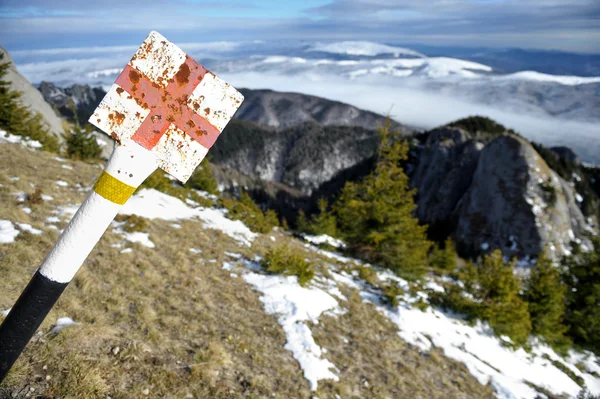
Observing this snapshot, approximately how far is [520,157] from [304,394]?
161 ft

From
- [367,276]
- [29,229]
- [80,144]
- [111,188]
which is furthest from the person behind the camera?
[80,144]

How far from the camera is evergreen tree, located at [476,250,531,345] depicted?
1091 cm

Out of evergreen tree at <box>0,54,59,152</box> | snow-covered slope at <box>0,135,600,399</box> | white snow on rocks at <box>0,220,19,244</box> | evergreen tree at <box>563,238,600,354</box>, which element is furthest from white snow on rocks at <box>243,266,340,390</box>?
evergreen tree at <box>0,54,59,152</box>

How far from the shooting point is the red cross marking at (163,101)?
197 cm

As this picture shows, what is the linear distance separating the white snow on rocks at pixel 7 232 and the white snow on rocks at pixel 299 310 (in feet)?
16.5

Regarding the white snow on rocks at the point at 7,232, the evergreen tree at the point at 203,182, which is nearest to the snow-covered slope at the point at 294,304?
the white snow on rocks at the point at 7,232

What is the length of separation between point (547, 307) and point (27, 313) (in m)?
15.1

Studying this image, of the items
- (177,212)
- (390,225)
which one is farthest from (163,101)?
(390,225)

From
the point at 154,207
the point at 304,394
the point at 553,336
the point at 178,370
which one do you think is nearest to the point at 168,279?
the point at 178,370

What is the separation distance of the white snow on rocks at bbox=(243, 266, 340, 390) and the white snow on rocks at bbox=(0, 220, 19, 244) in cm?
502

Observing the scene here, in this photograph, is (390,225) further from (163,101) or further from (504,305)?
(163,101)

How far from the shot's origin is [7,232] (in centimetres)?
627

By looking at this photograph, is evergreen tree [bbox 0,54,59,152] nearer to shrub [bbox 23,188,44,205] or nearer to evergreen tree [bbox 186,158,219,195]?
shrub [bbox 23,188,44,205]

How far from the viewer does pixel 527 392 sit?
26.8ft
